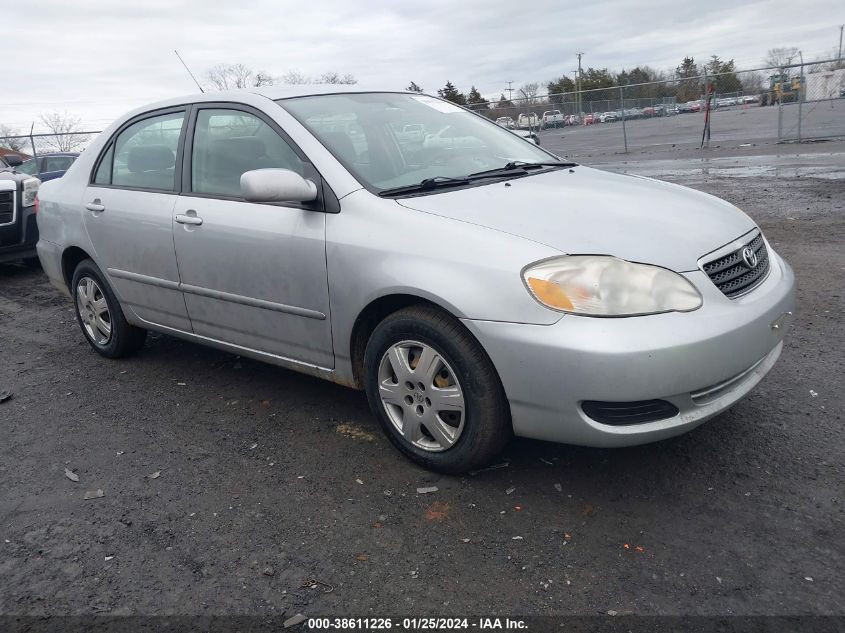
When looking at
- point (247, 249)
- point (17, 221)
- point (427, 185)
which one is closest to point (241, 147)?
point (247, 249)

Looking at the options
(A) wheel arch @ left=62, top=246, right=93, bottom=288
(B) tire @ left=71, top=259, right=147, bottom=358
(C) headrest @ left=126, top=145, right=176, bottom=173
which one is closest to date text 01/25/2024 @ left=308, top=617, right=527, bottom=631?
(C) headrest @ left=126, top=145, right=176, bottom=173

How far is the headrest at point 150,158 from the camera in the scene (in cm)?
441

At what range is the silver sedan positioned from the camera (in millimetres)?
2799

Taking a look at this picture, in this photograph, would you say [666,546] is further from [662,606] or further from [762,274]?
[762,274]

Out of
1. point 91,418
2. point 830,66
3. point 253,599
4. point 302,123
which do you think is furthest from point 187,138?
point 830,66

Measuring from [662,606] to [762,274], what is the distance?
1.65m

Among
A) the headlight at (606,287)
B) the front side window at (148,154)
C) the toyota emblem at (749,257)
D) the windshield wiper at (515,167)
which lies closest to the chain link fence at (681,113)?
the windshield wiper at (515,167)

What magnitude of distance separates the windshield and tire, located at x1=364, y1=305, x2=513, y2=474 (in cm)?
75

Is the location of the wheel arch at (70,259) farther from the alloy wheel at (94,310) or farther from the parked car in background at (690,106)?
the parked car in background at (690,106)

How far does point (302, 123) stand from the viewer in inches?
147

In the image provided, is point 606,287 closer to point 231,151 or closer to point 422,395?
point 422,395

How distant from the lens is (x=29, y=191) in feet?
30.0

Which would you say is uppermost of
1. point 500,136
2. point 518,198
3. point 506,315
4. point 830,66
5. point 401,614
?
point 830,66

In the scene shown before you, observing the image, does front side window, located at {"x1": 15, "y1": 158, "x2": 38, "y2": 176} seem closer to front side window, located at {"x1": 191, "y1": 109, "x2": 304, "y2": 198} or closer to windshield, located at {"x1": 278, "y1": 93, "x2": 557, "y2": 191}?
front side window, located at {"x1": 191, "y1": 109, "x2": 304, "y2": 198}
